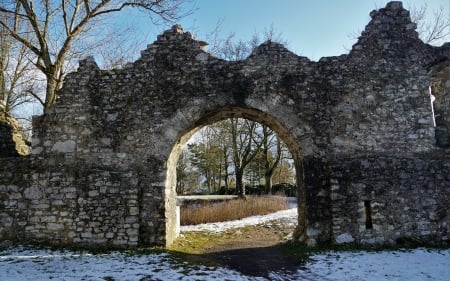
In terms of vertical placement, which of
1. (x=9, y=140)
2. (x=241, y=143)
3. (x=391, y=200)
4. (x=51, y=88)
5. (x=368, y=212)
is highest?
(x=51, y=88)

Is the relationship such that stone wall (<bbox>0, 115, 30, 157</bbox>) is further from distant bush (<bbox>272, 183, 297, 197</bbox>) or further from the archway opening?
distant bush (<bbox>272, 183, 297, 197</bbox>)

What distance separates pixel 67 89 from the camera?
28.2 feet

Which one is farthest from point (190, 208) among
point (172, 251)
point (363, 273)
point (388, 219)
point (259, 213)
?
point (363, 273)

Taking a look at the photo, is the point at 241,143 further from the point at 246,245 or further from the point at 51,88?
the point at 246,245

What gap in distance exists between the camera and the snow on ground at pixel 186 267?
19.1 feet

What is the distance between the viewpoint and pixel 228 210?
1470cm

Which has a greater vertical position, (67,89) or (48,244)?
(67,89)

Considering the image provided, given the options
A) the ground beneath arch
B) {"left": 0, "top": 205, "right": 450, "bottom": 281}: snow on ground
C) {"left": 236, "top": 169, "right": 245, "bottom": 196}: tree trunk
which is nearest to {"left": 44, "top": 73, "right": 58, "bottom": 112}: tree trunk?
{"left": 0, "top": 205, "right": 450, "bottom": 281}: snow on ground

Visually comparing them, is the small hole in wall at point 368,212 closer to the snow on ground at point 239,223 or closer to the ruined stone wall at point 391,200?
the ruined stone wall at point 391,200

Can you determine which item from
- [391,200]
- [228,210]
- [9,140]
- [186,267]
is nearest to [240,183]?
[228,210]

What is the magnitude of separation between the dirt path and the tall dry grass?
6.66ft

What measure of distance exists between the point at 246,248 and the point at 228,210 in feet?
18.9

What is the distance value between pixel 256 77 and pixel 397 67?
3.39m

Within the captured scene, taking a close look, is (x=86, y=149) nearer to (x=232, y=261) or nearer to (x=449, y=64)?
(x=232, y=261)
